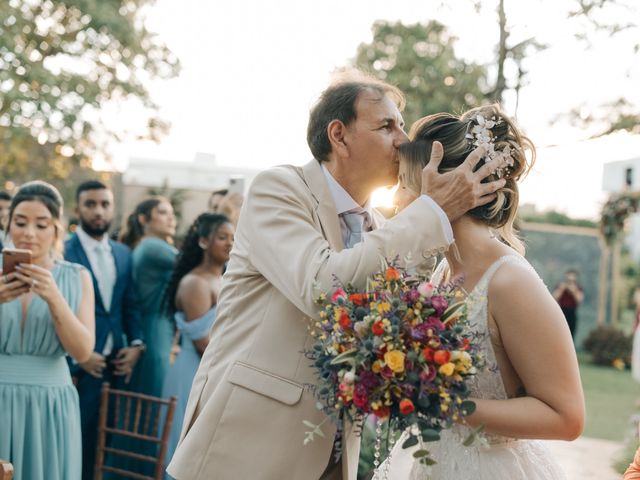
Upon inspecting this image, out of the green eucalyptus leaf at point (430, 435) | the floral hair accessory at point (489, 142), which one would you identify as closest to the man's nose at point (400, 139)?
the floral hair accessory at point (489, 142)

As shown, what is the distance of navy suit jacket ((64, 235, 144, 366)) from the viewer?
630 cm

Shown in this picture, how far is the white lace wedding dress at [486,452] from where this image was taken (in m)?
2.65

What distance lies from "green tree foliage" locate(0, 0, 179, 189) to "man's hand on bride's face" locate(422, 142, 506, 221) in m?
14.9

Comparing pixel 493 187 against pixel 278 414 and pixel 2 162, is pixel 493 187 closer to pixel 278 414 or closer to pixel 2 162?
pixel 278 414

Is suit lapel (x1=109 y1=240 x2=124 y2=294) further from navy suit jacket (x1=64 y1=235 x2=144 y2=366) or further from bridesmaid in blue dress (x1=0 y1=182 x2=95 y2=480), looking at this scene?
bridesmaid in blue dress (x1=0 y1=182 x2=95 y2=480)

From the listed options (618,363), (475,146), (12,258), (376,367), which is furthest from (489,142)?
(618,363)

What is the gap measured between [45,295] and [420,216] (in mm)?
2552

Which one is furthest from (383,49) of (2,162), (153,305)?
(153,305)

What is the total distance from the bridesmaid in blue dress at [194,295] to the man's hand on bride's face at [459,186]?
3562 mm

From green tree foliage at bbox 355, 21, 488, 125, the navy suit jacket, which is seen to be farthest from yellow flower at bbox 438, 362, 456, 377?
green tree foliage at bbox 355, 21, 488, 125

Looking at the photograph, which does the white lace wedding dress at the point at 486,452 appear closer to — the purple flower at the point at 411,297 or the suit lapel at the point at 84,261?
the purple flower at the point at 411,297

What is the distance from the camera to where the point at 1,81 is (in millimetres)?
15875

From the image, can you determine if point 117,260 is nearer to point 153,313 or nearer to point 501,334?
point 153,313

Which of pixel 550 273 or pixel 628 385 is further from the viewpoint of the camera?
pixel 550 273
